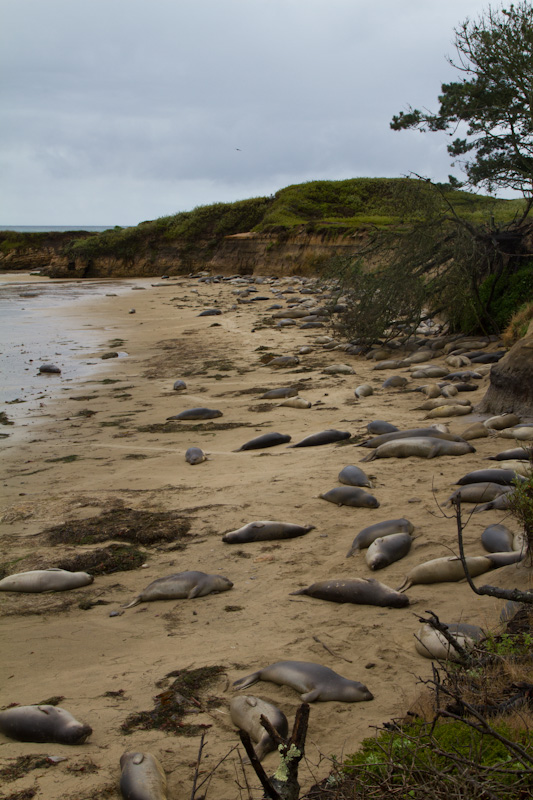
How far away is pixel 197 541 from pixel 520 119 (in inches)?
341

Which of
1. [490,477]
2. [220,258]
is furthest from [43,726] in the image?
[220,258]

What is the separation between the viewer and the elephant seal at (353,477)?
5.15 meters

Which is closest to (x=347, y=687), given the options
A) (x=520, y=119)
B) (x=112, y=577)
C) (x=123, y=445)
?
(x=112, y=577)

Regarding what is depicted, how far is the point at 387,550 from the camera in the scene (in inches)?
155

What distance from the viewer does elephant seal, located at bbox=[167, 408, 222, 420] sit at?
8.01 m

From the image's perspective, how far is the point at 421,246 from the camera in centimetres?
1073

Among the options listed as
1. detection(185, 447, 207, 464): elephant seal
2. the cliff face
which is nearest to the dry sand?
detection(185, 447, 207, 464): elephant seal

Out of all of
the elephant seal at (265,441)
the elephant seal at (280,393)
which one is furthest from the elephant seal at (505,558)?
the elephant seal at (280,393)

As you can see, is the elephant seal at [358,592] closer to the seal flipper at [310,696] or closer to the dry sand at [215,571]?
the dry sand at [215,571]

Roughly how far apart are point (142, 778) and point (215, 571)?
74.3 inches

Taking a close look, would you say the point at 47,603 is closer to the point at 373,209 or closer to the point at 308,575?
the point at 308,575

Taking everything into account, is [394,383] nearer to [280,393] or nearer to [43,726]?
Result: [280,393]

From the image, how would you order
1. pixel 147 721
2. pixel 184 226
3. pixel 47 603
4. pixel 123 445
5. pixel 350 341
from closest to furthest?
1. pixel 147 721
2. pixel 47 603
3. pixel 123 445
4. pixel 350 341
5. pixel 184 226

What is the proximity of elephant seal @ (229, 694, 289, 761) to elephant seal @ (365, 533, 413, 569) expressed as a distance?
1.39m
